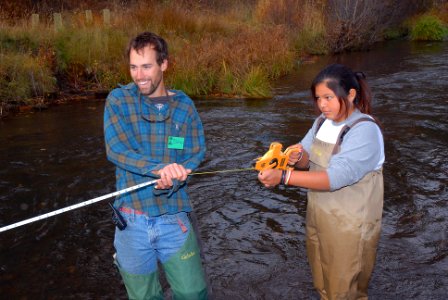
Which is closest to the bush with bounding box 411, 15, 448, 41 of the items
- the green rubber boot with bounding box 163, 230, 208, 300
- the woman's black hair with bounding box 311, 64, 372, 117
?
the woman's black hair with bounding box 311, 64, 372, 117

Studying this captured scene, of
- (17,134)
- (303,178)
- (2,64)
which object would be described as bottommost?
(17,134)

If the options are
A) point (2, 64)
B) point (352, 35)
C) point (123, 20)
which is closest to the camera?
point (2, 64)

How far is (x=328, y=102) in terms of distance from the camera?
9.96 feet

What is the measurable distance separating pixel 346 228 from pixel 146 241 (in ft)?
3.94

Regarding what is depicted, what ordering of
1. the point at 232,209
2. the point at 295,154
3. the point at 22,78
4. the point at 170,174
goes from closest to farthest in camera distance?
1. the point at 170,174
2. the point at 295,154
3. the point at 232,209
4. the point at 22,78

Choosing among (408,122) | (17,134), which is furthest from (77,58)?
(408,122)

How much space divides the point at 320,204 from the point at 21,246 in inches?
137

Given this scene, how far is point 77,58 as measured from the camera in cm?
1330

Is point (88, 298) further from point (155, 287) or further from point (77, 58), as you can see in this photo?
point (77, 58)

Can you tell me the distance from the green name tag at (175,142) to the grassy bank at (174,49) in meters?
9.25

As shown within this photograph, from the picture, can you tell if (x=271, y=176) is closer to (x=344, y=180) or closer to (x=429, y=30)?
(x=344, y=180)

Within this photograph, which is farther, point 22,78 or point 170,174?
point 22,78

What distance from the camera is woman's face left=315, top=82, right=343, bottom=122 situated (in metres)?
3.02

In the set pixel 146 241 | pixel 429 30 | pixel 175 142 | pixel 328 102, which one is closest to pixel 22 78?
pixel 175 142
